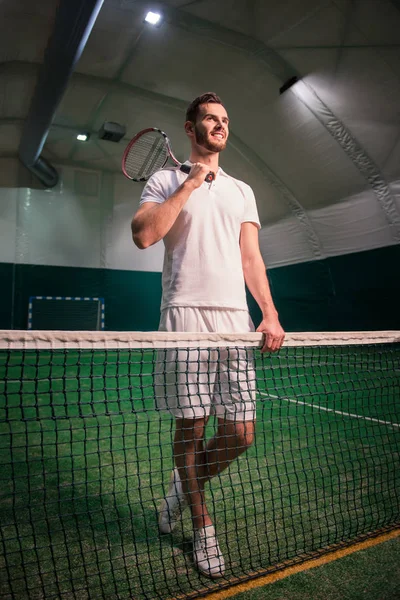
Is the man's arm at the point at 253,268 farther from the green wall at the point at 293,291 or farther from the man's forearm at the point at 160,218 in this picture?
the green wall at the point at 293,291

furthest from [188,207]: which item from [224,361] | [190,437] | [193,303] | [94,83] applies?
[94,83]

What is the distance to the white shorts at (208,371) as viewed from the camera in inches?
→ 74.7

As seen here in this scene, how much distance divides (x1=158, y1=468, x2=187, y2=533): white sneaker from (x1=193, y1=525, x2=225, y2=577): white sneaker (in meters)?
0.21

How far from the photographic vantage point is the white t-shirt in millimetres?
1983

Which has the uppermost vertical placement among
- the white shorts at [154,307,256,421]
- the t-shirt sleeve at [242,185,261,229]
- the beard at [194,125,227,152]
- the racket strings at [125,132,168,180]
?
the racket strings at [125,132,168,180]

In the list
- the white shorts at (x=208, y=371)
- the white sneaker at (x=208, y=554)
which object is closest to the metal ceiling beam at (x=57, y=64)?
the white shorts at (x=208, y=371)

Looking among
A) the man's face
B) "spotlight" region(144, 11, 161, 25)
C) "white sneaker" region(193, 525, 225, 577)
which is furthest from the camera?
"spotlight" region(144, 11, 161, 25)

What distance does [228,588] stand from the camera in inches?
67.6

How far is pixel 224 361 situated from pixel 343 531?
1030mm

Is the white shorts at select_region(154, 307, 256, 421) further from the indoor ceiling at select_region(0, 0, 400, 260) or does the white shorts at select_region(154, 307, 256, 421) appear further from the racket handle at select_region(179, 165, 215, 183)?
the indoor ceiling at select_region(0, 0, 400, 260)

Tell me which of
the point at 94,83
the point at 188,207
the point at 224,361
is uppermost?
the point at 94,83

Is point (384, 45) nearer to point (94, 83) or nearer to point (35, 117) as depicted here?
point (94, 83)

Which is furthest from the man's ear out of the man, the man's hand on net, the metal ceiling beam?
the metal ceiling beam

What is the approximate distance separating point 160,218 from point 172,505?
4.46 feet
